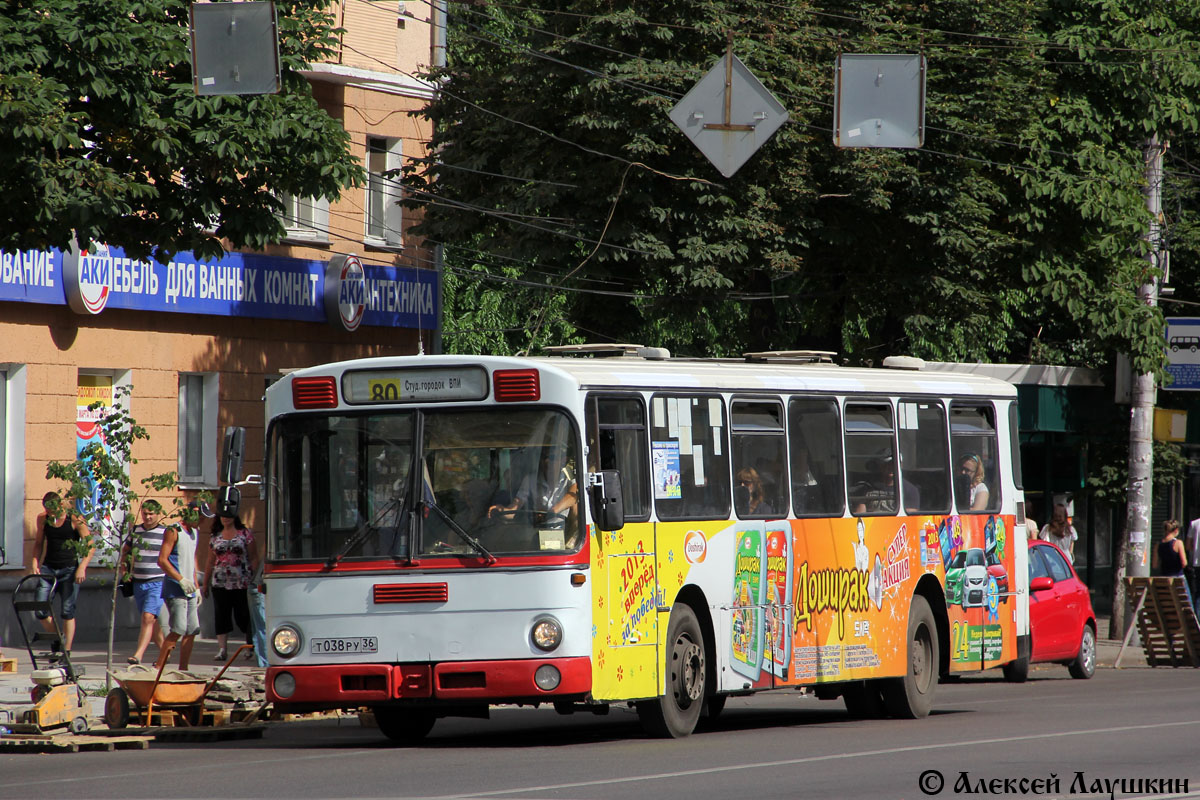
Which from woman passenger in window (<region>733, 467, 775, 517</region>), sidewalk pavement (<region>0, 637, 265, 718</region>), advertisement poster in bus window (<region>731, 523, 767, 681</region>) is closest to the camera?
advertisement poster in bus window (<region>731, 523, 767, 681</region>)

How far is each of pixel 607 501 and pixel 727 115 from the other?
261 inches

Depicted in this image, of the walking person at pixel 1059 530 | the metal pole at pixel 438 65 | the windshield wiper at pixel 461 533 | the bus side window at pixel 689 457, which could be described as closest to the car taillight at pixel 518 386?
the windshield wiper at pixel 461 533

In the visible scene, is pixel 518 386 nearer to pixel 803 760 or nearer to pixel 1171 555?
pixel 803 760

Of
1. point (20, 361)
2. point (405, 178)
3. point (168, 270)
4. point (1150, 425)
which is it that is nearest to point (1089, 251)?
point (1150, 425)

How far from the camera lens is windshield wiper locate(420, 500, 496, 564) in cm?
1260

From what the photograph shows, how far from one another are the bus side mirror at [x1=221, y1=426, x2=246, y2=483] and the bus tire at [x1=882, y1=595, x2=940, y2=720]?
599cm

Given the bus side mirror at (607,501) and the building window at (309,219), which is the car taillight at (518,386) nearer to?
the bus side mirror at (607,501)

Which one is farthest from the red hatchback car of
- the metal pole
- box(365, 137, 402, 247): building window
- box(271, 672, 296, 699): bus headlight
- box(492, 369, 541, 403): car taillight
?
box(365, 137, 402, 247): building window

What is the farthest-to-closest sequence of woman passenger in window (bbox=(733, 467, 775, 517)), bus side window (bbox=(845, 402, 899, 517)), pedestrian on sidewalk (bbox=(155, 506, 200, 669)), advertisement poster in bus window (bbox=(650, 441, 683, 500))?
pedestrian on sidewalk (bbox=(155, 506, 200, 669)), bus side window (bbox=(845, 402, 899, 517)), woman passenger in window (bbox=(733, 467, 775, 517)), advertisement poster in bus window (bbox=(650, 441, 683, 500))

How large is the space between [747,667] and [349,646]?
9.97 feet

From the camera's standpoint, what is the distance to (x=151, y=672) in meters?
15.1

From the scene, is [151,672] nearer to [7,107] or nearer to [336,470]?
[336,470]

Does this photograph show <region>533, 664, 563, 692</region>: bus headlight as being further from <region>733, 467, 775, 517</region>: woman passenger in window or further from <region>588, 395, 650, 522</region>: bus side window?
<region>733, 467, 775, 517</region>: woman passenger in window

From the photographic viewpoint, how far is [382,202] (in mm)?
29297
